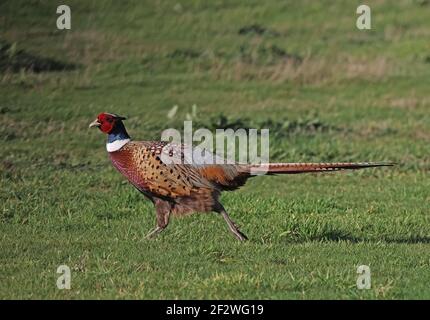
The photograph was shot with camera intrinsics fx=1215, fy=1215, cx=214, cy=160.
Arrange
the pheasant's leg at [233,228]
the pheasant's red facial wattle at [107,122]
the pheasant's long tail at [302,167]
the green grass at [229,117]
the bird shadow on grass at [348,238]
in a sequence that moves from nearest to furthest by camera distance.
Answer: the green grass at [229,117]
the pheasant's long tail at [302,167]
the pheasant's leg at [233,228]
the pheasant's red facial wattle at [107,122]
the bird shadow on grass at [348,238]

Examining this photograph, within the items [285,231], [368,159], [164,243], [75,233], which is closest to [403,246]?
[285,231]

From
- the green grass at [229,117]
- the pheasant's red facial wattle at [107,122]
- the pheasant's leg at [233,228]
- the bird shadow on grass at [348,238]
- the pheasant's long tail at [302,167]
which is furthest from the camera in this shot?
the bird shadow on grass at [348,238]

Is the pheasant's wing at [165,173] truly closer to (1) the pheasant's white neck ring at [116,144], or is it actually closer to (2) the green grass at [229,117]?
(1) the pheasant's white neck ring at [116,144]

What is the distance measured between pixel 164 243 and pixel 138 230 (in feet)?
2.48

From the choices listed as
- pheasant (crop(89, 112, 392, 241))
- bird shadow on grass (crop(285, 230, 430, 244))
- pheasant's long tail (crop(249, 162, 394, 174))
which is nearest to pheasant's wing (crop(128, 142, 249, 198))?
pheasant (crop(89, 112, 392, 241))

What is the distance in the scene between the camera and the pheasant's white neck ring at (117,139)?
34.3 ft

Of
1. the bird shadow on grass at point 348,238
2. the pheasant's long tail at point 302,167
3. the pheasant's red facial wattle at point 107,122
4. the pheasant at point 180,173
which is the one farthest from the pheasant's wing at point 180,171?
the bird shadow on grass at point 348,238

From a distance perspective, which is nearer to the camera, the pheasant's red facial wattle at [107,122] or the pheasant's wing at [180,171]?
the pheasant's wing at [180,171]

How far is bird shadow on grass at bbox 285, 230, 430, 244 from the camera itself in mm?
10744

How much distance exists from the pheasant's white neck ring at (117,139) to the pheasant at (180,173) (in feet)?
0.04

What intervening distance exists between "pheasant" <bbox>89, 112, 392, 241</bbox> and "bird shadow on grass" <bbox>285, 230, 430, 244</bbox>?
0.68 m

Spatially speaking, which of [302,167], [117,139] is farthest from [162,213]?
[302,167]

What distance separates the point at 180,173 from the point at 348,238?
5.65ft

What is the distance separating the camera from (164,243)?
10484 mm
